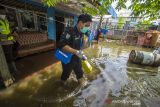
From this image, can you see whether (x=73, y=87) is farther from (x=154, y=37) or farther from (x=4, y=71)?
(x=154, y=37)

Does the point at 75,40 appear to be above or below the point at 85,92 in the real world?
above

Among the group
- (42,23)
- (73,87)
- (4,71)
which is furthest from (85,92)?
(42,23)

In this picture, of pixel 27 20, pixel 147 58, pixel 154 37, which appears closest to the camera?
pixel 147 58

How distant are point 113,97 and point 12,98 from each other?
2.40 meters

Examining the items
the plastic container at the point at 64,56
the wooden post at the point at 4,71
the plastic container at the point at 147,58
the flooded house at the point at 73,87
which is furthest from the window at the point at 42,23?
the plastic container at the point at 147,58

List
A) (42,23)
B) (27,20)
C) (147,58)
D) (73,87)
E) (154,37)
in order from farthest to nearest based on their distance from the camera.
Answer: (154,37)
(42,23)
(27,20)
(147,58)
(73,87)

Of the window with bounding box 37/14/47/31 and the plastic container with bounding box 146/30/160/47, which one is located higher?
the window with bounding box 37/14/47/31

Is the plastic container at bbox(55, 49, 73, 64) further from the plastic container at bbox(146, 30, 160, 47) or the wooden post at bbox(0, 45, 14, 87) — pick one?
the plastic container at bbox(146, 30, 160, 47)

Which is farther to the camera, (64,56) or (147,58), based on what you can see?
(147,58)

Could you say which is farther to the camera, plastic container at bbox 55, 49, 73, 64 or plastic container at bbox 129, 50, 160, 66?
plastic container at bbox 129, 50, 160, 66

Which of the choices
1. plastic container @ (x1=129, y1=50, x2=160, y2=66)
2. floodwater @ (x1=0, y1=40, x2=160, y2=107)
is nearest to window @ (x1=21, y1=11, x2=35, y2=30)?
floodwater @ (x1=0, y1=40, x2=160, y2=107)

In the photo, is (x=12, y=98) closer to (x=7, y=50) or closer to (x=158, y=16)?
(x=7, y=50)

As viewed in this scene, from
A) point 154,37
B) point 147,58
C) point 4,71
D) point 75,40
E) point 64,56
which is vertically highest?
point 75,40

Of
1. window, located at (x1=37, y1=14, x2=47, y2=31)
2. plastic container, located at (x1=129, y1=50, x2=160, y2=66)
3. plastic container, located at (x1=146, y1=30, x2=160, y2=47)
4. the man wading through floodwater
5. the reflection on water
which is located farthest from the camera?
plastic container, located at (x1=146, y1=30, x2=160, y2=47)
